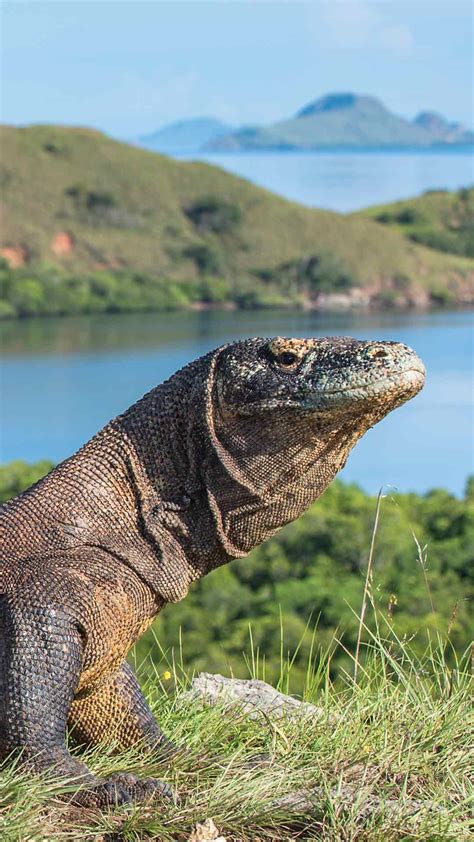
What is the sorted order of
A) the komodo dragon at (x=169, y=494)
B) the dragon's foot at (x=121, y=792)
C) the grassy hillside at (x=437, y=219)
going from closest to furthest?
the dragon's foot at (x=121, y=792)
the komodo dragon at (x=169, y=494)
the grassy hillside at (x=437, y=219)

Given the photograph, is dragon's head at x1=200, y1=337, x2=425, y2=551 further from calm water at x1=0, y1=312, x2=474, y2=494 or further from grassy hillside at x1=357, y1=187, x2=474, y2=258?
grassy hillside at x1=357, y1=187, x2=474, y2=258

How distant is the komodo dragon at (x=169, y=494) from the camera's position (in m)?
4.05

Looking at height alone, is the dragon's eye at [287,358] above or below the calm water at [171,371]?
above

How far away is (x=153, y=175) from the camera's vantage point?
13338 cm

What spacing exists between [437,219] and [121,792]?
14979 centimetres

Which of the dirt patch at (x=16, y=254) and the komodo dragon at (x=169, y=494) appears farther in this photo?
the dirt patch at (x=16, y=254)

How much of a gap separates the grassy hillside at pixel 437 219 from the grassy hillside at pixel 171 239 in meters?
4.86

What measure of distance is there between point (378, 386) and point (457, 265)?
133226mm

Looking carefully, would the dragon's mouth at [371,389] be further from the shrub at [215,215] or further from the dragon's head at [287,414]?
the shrub at [215,215]

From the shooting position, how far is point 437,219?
149750 mm

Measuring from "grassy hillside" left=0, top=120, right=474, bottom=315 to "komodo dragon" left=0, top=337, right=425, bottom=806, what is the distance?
359 ft

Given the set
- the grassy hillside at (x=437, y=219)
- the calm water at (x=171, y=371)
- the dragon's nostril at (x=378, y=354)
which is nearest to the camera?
the dragon's nostril at (x=378, y=354)

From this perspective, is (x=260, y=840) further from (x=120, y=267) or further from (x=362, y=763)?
(x=120, y=267)

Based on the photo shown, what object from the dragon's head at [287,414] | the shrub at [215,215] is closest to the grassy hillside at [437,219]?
the shrub at [215,215]
